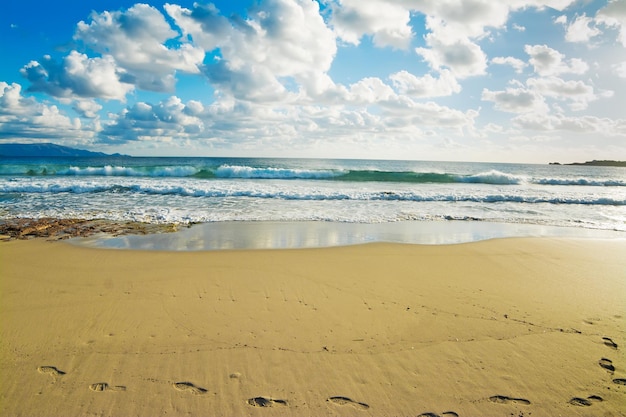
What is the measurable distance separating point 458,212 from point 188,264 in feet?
37.1

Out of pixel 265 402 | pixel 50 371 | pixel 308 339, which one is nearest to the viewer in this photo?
pixel 265 402

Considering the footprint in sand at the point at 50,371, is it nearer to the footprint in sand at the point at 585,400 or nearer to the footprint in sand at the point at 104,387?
the footprint in sand at the point at 104,387

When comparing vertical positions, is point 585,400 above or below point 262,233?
below

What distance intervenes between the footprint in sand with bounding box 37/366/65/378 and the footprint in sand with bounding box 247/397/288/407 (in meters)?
1.89

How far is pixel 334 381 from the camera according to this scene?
10.1 feet

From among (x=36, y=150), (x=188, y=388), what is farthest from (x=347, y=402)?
(x=36, y=150)

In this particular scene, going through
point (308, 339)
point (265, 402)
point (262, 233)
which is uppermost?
point (262, 233)

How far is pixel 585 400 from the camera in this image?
2.92 metres

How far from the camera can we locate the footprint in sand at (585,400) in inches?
113

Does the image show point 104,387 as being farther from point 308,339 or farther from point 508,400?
point 508,400

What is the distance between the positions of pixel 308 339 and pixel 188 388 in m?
1.32

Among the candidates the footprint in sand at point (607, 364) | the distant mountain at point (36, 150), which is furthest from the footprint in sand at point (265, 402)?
the distant mountain at point (36, 150)

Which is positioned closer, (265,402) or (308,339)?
(265,402)

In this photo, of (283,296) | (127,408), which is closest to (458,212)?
(283,296)
